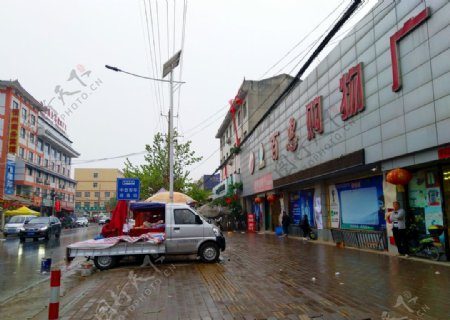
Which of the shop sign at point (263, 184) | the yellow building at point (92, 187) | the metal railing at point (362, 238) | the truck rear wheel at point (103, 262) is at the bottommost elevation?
the truck rear wheel at point (103, 262)

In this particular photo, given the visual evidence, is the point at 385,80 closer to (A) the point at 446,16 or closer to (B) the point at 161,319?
(A) the point at 446,16

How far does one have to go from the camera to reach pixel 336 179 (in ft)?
58.9

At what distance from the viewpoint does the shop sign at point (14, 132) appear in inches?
1783

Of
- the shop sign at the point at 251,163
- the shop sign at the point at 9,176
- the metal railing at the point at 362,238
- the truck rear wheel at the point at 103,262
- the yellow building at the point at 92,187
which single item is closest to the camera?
the truck rear wheel at the point at 103,262

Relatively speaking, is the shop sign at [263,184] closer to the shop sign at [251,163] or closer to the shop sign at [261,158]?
the shop sign at [261,158]

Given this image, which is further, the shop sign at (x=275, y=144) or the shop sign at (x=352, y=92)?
the shop sign at (x=275, y=144)

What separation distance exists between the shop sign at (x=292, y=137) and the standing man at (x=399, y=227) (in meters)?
8.98

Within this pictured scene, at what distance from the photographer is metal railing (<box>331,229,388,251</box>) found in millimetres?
13578

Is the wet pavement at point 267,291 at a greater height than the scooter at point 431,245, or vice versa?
the scooter at point 431,245

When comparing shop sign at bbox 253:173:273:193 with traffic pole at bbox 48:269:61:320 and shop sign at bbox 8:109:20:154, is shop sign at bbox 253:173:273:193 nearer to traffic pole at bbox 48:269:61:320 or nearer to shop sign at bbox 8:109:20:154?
traffic pole at bbox 48:269:61:320

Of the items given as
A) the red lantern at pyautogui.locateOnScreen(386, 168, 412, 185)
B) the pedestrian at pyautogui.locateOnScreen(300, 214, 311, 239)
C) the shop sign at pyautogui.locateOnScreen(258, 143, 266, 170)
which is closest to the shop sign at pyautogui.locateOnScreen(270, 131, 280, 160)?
the shop sign at pyautogui.locateOnScreen(258, 143, 266, 170)

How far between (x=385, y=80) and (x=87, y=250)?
35.3 ft

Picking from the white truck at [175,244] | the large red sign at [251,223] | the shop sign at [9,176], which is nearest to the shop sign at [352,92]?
the white truck at [175,244]

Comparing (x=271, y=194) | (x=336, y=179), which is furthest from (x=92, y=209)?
(x=336, y=179)
